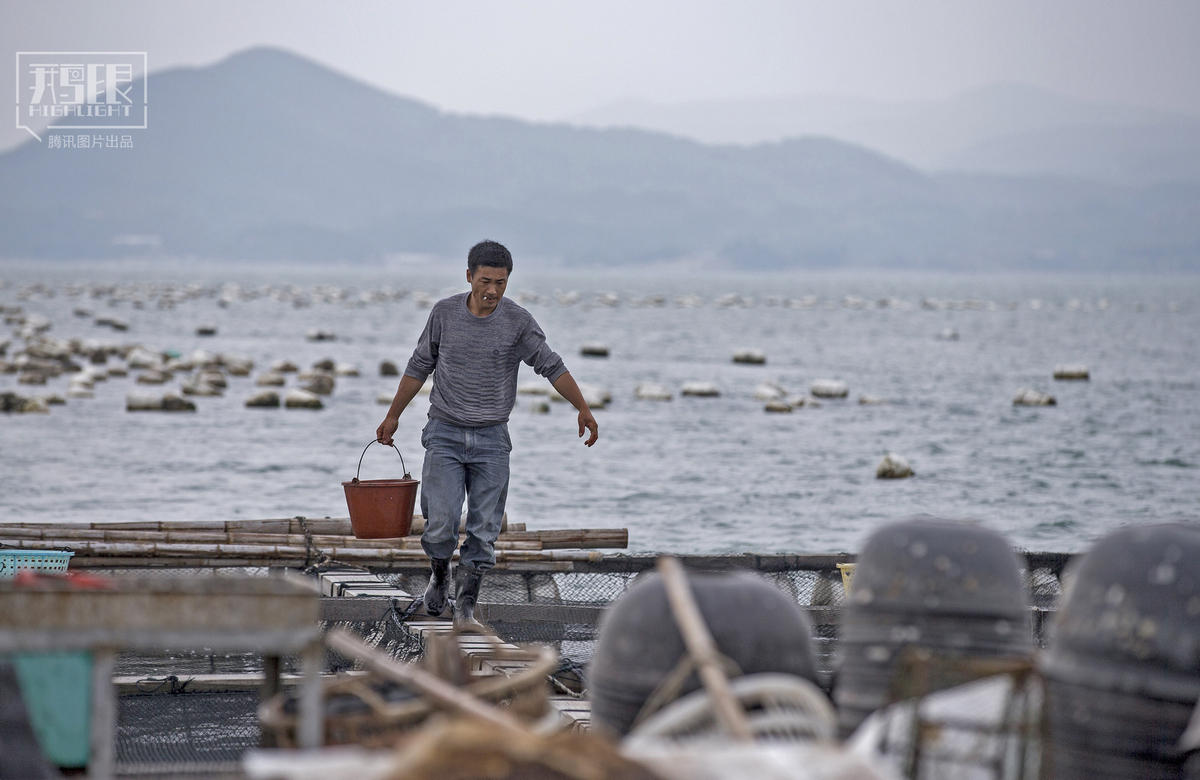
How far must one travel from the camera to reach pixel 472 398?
8.12 m

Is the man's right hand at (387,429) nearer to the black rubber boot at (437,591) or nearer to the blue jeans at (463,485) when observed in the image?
the blue jeans at (463,485)

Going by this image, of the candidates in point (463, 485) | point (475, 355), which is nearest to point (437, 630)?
point (463, 485)

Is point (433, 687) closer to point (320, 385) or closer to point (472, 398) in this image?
point (472, 398)

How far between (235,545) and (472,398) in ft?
9.15

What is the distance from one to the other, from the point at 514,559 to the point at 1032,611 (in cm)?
345

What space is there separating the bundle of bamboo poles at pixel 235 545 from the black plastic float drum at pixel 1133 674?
19.6ft

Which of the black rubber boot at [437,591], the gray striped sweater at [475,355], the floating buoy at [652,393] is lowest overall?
the floating buoy at [652,393]

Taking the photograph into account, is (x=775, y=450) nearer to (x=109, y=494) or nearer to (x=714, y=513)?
(x=714, y=513)

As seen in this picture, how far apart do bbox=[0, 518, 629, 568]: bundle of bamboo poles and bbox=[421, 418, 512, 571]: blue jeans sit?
1512mm

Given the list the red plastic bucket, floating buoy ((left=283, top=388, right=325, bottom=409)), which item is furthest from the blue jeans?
floating buoy ((left=283, top=388, right=325, bottom=409))

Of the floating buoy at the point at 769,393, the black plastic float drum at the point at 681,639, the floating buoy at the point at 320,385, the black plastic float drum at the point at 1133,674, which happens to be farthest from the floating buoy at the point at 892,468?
the black plastic float drum at the point at 681,639

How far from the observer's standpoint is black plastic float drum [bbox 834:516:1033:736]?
4531 mm

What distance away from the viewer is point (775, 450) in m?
30.4

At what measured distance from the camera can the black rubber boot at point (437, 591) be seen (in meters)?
8.48
